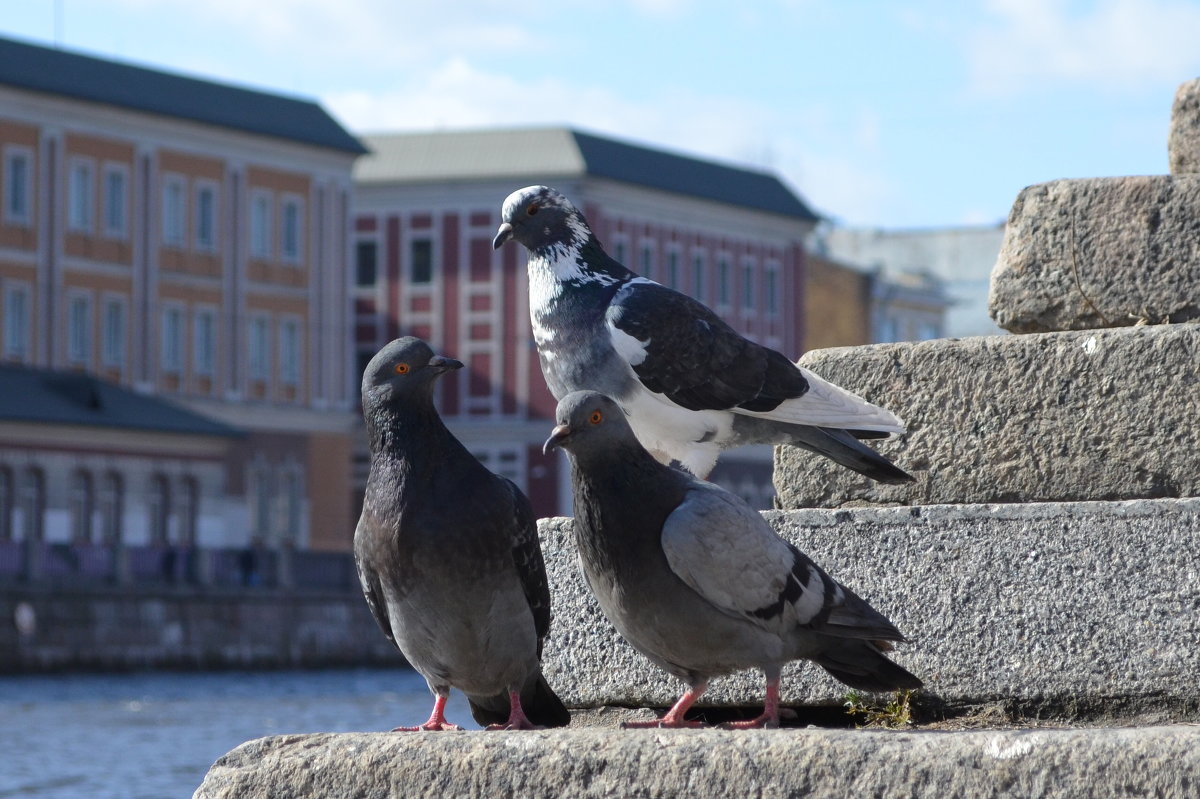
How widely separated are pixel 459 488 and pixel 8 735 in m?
28.2

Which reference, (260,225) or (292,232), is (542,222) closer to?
(260,225)

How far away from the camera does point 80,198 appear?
53.3 meters

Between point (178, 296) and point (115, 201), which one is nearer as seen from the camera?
point (115, 201)

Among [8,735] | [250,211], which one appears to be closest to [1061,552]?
[8,735]

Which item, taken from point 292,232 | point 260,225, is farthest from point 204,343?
point 292,232

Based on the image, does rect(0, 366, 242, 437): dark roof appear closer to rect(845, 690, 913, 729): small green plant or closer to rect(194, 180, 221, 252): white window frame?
rect(194, 180, 221, 252): white window frame

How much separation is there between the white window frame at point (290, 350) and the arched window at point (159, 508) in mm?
6635

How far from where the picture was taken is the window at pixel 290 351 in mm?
58281

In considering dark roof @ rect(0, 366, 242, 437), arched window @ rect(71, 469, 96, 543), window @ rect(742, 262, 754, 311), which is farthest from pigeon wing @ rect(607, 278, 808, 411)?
window @ rect(742, 262, 754, 311)

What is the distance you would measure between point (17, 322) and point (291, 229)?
330 inches

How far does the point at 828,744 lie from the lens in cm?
406

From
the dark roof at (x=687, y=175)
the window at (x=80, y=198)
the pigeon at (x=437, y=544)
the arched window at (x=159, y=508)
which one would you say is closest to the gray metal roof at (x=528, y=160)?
the dark roof at (x=687, y=175)

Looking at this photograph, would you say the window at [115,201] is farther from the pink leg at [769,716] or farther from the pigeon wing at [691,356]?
the pink leg at [769,716]

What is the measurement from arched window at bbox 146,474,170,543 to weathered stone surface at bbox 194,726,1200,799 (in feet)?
157
